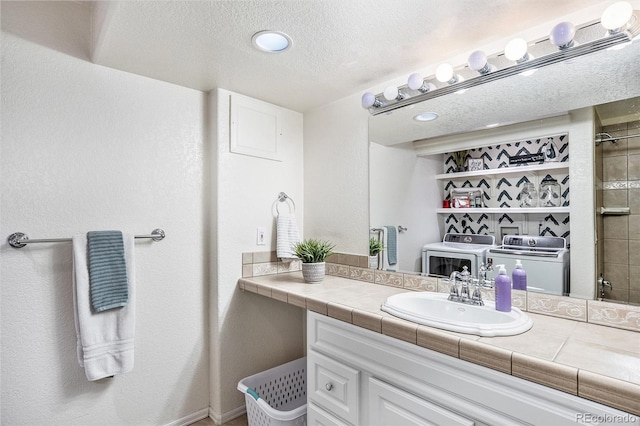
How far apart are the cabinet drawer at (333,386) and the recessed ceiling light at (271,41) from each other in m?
1.43

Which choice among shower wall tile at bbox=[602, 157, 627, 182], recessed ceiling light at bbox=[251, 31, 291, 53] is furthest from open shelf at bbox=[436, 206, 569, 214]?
recessed ceiling light at bbox=[251, 31, 291, 53]

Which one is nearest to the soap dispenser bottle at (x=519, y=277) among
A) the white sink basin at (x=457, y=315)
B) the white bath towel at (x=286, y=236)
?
the white sink basin at (x=457, y=315)

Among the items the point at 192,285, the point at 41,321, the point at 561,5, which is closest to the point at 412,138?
the point at 561,5

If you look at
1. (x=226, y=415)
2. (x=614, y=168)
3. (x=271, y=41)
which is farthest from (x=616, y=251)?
(x=226, y=415)

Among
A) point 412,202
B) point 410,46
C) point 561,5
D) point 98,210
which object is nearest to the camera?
point 561,5

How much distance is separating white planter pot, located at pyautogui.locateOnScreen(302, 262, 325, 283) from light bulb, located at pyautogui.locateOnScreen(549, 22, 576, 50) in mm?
1457

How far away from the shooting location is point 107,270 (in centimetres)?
160

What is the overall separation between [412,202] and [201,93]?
1.42 m

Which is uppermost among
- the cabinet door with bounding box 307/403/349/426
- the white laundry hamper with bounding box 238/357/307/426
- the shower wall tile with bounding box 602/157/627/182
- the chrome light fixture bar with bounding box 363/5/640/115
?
the chrome light fixture bar with bounding box 363/5/640/115

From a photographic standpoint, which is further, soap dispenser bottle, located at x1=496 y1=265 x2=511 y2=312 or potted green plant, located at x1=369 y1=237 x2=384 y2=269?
potted green plant, located at x1=369 y1=237 x2=384 y2=269

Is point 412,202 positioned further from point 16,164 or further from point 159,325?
point 16,164

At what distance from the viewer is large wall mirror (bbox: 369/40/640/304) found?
1195 mm

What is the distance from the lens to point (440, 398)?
111cm

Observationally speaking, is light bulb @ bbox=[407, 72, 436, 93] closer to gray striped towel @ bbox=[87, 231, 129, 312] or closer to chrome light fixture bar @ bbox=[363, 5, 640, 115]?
chrome light fixture bar @ bbox=[363, 5, 640, 115]
